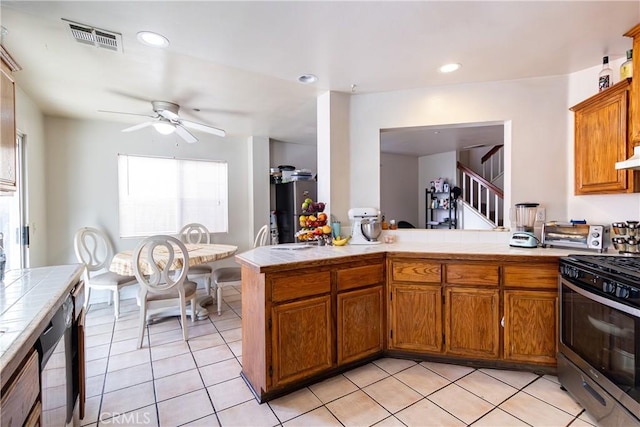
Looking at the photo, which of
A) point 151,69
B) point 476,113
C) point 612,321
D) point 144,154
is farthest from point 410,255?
point 144,154

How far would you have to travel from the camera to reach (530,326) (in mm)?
2049

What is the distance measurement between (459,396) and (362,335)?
703 millimetres

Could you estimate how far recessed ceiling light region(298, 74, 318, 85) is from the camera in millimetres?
2559

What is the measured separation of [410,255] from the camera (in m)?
2.23

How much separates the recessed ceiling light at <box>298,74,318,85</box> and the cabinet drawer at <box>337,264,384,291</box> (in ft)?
5.53

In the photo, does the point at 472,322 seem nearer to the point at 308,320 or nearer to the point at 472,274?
the point at 472,274

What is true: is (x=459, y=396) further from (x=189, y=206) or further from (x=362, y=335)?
(x=189, y=206)

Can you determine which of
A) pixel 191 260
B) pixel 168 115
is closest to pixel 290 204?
pixel 191 260

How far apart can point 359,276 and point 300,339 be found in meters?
0.61

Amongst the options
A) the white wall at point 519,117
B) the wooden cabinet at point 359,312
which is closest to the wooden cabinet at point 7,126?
the wooden cabinet at point 359,312

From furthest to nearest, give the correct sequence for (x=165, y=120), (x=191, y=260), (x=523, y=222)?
(x=165, y=120), (x=191, y=260), (x=523, y=222)

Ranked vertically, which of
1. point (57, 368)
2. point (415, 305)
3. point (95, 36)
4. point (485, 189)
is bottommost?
point (415, 305)

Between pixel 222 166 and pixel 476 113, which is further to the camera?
pixel 222 166

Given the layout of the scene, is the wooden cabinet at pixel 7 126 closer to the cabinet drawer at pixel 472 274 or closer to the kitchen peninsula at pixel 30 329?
the kitchen peninsula at pixel 30 329
